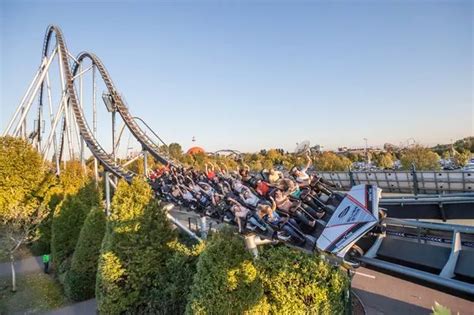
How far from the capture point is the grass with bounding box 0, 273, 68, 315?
11.0m

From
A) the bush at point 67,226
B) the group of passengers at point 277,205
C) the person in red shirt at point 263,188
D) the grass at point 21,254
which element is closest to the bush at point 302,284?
the group of passengers at point 277,205

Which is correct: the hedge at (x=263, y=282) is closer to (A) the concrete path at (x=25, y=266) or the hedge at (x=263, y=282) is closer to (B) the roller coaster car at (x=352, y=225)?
(B) the roller coaster car at (x=352, y=225)

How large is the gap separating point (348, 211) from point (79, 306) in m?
9.88

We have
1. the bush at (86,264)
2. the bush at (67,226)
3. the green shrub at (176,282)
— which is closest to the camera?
the green shrub at (176,282)

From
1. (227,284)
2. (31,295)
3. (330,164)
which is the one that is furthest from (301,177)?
(330,164)

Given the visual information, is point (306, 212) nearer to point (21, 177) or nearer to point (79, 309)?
point (79, 309)

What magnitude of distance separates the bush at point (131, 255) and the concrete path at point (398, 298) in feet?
16.8

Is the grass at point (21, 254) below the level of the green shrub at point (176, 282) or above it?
below

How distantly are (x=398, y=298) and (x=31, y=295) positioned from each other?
12.3 meters

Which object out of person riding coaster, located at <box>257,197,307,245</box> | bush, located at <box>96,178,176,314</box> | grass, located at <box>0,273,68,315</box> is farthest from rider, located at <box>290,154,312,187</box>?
grass, located at <box>0,273,68,315</box>

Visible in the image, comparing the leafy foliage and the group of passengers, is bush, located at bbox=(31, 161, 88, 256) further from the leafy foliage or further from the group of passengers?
the group of passengers

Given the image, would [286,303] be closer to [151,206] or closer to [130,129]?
[151,206]

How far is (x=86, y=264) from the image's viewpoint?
1105 cm

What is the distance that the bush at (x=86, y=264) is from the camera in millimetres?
11000
